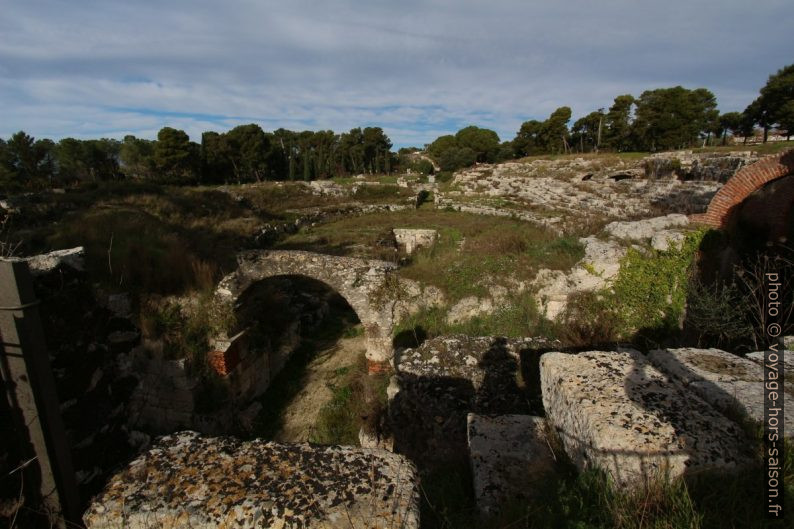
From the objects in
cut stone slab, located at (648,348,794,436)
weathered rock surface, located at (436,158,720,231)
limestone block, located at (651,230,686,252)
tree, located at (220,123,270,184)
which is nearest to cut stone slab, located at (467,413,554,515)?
cut stone slab, located at (648,348,794,436)

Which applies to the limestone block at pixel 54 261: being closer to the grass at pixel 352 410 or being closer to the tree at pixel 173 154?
the grass at pixel 352 410

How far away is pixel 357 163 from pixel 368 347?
52817 millimetres

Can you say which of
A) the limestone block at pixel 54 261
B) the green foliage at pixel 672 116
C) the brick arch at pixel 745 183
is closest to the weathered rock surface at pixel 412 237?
the brick arch at pixel 745 183

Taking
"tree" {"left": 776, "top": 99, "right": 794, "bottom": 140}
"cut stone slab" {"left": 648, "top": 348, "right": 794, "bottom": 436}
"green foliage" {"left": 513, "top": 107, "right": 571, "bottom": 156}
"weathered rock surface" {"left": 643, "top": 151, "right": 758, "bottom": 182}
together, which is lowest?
"cut stone slab" {"left": 648, "top": 348, "right": 794, "bottom": 436}

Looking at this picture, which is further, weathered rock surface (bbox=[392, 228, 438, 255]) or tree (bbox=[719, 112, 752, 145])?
tree (bbox=[719, 112, 752, 145])

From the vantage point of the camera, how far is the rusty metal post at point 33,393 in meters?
1.86

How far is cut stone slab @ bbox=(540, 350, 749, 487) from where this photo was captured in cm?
209

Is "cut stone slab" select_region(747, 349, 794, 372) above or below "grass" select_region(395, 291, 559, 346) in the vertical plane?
above

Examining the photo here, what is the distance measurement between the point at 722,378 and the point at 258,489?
3350 millimetres

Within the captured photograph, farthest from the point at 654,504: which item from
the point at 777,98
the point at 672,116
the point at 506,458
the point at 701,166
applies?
the point at 672,116

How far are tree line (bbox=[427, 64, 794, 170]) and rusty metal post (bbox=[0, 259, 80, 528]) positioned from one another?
41.9 m

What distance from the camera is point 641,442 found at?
220cm

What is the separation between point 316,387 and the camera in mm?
9164

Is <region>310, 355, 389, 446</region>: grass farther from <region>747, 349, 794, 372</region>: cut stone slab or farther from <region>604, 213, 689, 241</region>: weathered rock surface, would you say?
<region>604, 213, 689, 241</region>: weathered rock surface
